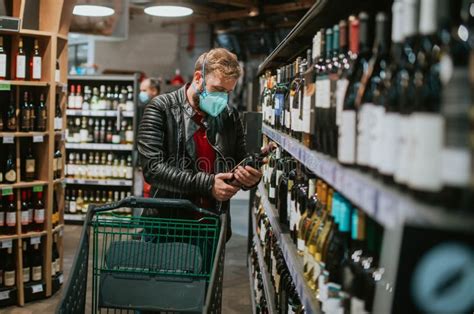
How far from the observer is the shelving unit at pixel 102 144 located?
7.74m

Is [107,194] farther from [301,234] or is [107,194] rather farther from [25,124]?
[301,234]

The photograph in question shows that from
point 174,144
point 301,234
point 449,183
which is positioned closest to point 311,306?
point 301,234

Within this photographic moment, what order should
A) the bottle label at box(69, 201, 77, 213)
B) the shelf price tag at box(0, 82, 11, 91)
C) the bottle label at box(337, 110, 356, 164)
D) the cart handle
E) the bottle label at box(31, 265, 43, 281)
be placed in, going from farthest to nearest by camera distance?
the bottle label at box(69, 201, 77, 213) → the bottle label at box(31, 265, 43, 281) → the shelf price tag at box(0, 82, 11, 91) → the cart handle → the bottle label at box(337, 110, 356, 164)

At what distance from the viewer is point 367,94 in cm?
153

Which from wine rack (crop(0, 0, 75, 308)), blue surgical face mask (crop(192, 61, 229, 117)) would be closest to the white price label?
wine rack (crop(0, 0, 75, 308))

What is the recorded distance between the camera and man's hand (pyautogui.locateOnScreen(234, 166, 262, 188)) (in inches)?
116

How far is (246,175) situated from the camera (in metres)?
2.95

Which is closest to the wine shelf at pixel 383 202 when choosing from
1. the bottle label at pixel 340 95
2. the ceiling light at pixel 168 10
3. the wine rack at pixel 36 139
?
the bottle label at pixel 340 95

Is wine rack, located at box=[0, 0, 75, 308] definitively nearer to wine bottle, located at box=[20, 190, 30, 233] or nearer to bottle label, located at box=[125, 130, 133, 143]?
wine bottle, located at box=[20, 190, 30, 233]

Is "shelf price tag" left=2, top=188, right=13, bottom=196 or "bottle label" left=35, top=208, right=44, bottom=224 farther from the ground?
"shelf price tag" left=2, top=188, right=13, bottom=196

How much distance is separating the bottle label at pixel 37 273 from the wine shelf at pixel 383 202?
12.5ft

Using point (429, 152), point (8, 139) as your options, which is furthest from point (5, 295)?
point (429, 152)

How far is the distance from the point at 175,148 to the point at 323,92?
1.37 metres

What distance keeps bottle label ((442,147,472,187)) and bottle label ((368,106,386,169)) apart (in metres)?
0.29
